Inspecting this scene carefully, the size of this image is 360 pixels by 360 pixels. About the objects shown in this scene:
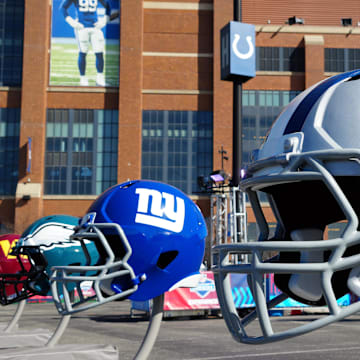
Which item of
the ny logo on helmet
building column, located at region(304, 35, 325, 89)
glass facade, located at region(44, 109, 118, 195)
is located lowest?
the ny logo on helmet

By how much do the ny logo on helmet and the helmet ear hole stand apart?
0.19 metres

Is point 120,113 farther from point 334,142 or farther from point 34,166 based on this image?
point 334,142

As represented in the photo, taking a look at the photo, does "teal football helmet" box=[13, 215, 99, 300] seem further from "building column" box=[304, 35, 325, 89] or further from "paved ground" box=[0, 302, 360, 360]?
"building column" box=[304, 35, 325, 89]

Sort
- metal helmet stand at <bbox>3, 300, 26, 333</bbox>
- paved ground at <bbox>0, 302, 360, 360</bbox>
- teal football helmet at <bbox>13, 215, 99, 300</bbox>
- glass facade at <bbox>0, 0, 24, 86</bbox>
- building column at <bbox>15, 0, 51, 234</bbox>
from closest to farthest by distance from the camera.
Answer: teal football helmet at <bbox>13, 215, 99, 300</bbox>
paved ground at <bbox>0, 302, 360, 360</bbox>
metal helmet stand at <bbox>3, 300, 26, 333</bbox>
building column at <bbox>15, 0, 51, 234</bbox>
glass facade at <bbox>0, 0, 24, 86</bbox>

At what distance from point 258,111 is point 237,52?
2725cm

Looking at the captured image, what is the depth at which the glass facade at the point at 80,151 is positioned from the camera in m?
44.2

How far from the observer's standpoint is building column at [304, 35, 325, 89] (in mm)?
45938

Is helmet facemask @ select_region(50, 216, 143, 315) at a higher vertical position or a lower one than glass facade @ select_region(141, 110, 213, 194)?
lower

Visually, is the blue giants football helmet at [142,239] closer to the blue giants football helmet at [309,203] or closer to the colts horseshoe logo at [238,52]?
the blue giants football helmet at [309,203]

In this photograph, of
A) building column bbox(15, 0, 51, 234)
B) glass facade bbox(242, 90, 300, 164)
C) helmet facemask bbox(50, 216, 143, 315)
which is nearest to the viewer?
helmet facemask bbox(50, 216, 143, 315)

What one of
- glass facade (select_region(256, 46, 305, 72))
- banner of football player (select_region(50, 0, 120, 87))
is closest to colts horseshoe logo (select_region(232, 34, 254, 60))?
banner of football player (select_region(50, 0, 120, 87))

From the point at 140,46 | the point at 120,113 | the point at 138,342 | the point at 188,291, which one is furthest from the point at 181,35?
the point at 138,342

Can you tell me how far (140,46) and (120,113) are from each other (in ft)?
18.6

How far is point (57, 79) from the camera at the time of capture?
44.8 meters
